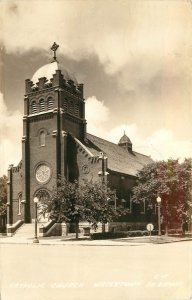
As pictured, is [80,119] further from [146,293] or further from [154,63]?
[146,293]

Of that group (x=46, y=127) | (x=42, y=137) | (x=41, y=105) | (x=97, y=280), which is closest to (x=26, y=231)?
(x=42, y=137)

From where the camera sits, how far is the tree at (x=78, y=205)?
3319 cm

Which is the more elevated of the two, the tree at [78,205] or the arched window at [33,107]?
the arched window at [33,107]

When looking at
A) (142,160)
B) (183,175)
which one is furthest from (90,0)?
(142,160)

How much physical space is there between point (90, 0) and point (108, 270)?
9.11m

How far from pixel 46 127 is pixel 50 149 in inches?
91.3

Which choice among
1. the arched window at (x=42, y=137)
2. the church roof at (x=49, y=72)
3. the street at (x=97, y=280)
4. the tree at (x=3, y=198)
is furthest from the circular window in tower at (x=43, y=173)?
the street at (x=97, y=280)

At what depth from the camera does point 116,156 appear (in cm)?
5097

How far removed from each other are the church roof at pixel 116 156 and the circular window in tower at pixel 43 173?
16.4 ft

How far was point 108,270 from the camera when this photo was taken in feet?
47.0

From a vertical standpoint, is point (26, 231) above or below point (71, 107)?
below

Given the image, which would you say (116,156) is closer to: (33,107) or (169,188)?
(33,107)

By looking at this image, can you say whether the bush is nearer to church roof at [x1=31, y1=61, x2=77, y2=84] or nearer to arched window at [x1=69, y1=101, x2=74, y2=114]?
arched window at [x1=69, y1=101, x2=74, y2=114]

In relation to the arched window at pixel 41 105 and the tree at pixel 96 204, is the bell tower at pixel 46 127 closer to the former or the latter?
the arched window at pixel 41 105
